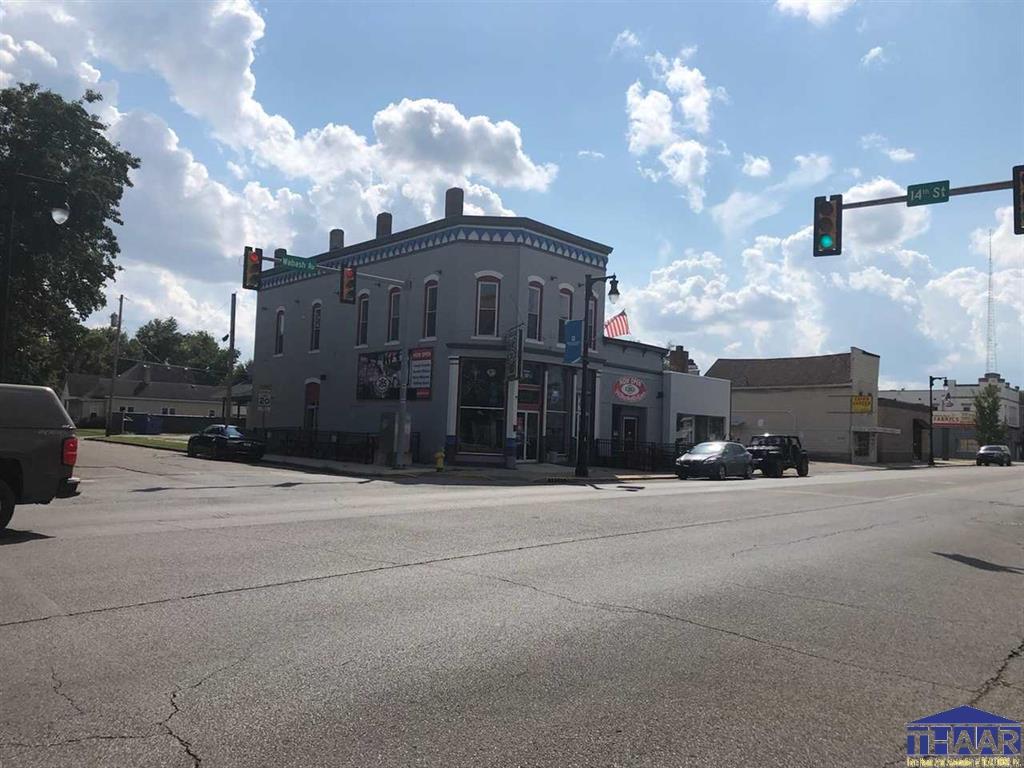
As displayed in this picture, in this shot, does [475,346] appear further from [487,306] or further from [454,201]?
[454,201]

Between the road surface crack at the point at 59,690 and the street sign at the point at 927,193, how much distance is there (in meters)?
15.5

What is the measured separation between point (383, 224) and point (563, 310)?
1015 cm

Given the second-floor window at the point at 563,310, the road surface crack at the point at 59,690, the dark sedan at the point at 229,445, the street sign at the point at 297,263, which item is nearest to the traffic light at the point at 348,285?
the street sign at the point at 297,263

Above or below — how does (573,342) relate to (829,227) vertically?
below

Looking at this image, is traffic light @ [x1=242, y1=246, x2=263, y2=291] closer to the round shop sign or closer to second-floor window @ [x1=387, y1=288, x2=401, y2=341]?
second-floor window @ [x1=387, y1=288, x2=401, y2=341]

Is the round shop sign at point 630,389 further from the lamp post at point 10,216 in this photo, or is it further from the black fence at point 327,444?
the lamp post at point 10,216

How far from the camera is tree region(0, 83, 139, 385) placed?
30391mm

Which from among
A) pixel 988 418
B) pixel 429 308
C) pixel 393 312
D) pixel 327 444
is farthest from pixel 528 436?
pixel 988 418

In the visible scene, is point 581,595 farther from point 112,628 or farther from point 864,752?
point 112,628

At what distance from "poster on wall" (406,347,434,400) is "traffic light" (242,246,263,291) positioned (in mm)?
8979

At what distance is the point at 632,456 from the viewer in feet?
107

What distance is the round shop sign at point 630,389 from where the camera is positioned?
34469 millimetres

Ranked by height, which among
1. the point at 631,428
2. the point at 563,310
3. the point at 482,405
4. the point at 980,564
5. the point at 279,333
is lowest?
the point at 980,564

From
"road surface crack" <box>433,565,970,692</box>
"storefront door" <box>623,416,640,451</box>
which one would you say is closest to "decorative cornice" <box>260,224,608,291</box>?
"storefront door" <box>623,416,640,451</box>
